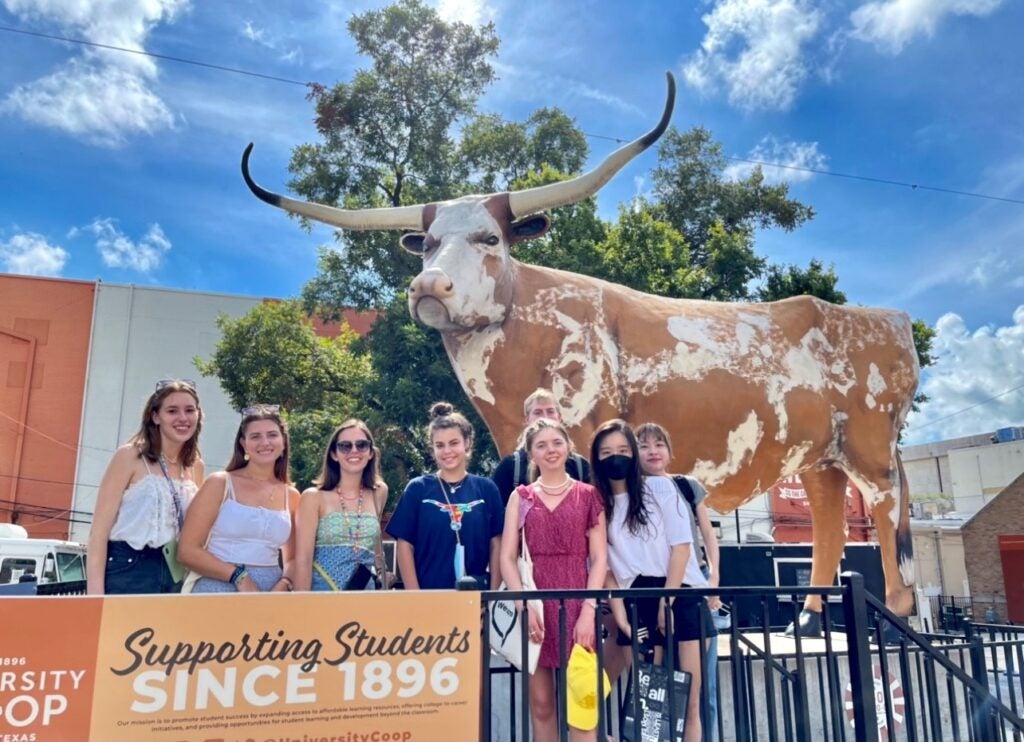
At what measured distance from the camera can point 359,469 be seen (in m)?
3.74

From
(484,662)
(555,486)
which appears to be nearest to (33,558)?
(555,486)

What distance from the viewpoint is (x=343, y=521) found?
3611mm

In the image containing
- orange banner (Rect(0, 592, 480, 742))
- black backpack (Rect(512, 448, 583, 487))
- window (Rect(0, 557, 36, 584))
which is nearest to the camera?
orange banner (Rect(0, 592, 480, 742))

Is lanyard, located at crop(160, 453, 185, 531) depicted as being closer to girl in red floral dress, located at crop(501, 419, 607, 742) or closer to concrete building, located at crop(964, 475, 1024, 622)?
girl in red floral dress, located at crop(501, 419, 607, 742)

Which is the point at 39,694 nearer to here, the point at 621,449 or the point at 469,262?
the point at 621,449

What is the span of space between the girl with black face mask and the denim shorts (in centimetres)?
194

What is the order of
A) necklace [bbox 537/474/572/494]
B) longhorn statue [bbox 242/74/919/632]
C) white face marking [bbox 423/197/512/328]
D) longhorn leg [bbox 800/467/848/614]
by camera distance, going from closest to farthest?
necklace [bbox 537/474/572/494]
white face marking [bbox 423/197/512/328]
longhorn statue [bbox 242/74/919/632]
longhorn leg [bbox 800/467/848/614]

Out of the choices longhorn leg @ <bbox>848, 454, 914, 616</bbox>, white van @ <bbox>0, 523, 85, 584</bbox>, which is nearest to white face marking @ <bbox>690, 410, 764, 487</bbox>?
longhorn leg @ <bbox>848, 454, 914, 616</bbox>

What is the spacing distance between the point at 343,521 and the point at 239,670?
1.16 metres

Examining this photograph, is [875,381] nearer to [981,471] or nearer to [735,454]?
[735,454]

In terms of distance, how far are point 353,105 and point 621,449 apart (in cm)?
1205

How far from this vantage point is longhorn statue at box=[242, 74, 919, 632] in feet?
17.3

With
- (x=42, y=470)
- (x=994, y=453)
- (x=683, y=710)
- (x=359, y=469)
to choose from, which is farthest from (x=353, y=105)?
(x=994, y=453)

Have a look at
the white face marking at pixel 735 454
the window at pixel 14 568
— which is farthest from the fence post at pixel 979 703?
the window at pixel 14 568
